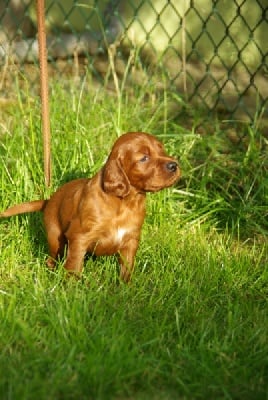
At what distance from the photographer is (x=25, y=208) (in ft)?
14.0

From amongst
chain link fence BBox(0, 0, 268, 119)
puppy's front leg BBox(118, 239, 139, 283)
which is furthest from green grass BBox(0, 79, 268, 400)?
chain link fence BBox(0, 0, 268, 119)

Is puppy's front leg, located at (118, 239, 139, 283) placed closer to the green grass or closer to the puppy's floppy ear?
the green grass

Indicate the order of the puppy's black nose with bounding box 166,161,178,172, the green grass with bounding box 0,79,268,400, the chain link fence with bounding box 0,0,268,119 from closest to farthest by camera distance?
1. the green grass with bounding box 0,79,268,400
2. the puppy's black nose with bounding box 166,161,178,172
3. the chain link fence with bounding box 0,0,268,119

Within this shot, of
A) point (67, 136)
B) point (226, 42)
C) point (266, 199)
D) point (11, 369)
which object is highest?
point (226, 42)

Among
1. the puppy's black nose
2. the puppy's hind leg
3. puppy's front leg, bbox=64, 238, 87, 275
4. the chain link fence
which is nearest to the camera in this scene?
the puppy's black nose

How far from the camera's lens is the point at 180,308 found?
3.63 meters

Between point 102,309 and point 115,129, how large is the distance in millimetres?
1757

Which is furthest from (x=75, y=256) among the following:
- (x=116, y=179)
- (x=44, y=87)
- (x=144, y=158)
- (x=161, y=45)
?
(x=161, y=45)

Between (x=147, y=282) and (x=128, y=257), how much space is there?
15 cm

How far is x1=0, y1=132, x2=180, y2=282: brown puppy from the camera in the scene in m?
3.77

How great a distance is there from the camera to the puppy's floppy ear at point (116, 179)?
378 centimetres

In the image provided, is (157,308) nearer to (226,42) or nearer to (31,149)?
(31,149)

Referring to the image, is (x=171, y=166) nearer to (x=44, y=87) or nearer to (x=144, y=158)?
(x=144, y=158)

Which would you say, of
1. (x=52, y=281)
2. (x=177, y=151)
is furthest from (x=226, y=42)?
(x=52, y=281)
